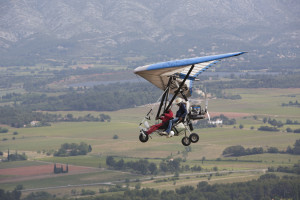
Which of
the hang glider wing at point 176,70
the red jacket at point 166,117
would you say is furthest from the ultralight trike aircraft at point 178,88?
the red jacket at point 166,117

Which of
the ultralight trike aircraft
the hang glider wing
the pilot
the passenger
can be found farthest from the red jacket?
the hang glider wing

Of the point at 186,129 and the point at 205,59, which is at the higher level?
the point at 205,59

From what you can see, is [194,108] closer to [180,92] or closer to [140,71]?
[180,92]

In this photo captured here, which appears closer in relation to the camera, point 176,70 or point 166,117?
point 176,70

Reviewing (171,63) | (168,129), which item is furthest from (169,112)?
(171,63)

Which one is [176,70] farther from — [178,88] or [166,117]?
[166,117]

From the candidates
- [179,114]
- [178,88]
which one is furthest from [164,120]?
[178,88]

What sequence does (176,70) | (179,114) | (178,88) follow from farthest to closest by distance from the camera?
(179,114)
(178,88)
(176,70)

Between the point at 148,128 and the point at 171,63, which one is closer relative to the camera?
the point at 171,63

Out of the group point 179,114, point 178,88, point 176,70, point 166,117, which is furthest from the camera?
point 179,114
